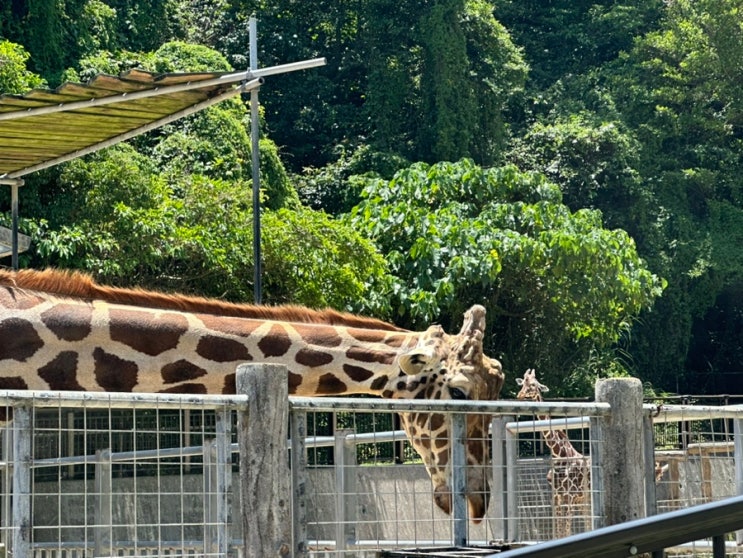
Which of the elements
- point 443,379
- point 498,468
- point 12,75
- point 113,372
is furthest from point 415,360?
point 12,75

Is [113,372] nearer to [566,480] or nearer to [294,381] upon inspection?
[294,381]

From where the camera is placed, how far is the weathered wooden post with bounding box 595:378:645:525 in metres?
6.32

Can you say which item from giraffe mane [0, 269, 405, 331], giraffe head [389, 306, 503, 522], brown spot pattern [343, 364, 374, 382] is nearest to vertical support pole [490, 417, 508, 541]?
giraffe head [389, 306, 503, 522]

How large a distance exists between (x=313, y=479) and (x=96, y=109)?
362 cm

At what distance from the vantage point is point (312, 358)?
9.38m

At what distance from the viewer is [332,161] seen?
34.5 metres

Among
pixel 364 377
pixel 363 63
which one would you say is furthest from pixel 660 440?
pixel 363 63

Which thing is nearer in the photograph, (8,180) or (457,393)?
(457,393)

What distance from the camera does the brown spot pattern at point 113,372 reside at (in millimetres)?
8695

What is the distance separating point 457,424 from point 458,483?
10.8 inches

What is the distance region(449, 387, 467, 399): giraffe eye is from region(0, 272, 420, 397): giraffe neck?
0.35 m

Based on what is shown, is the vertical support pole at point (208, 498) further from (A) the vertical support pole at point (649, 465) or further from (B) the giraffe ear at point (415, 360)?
(A) the vertical support pole at point (649, 465)

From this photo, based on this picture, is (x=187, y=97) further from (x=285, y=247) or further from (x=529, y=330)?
(x=529, y=330)

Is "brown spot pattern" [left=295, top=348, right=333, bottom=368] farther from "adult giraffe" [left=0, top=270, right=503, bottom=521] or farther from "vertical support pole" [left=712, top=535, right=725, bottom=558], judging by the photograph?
"vertical support pole" [left=712, top=535, right=725, bottom=558]
